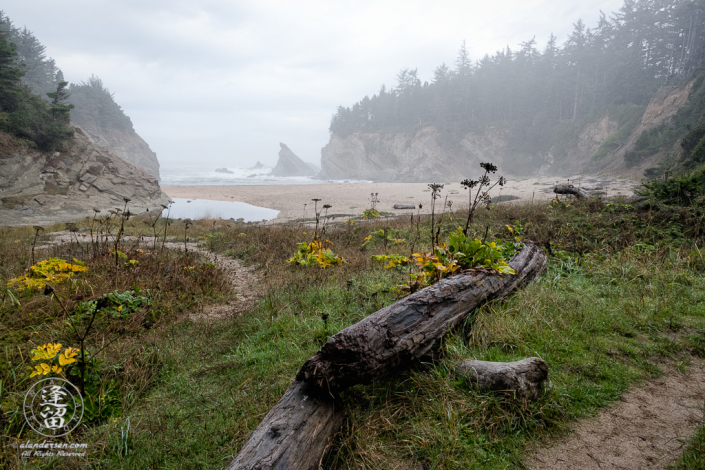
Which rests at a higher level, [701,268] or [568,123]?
[568,123]

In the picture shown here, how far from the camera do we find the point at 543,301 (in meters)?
3.61

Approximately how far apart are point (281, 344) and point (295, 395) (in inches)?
55.1

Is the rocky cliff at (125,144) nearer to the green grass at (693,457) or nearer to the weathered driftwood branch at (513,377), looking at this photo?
the weathered driftwood branch at (513,377)

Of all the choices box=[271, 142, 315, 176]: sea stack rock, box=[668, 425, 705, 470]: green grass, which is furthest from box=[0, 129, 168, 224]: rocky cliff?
box=[271, 142, 315, 176]: sea stack rock

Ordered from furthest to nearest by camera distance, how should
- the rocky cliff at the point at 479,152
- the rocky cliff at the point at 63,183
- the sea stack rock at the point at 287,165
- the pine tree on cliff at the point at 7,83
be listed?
1. the sea stack rock at the point at 287,165
2. the rocky cliff at the point at 479,152
3. the pine tree on cliff at the point at 7,83
4. the rocky cliff at the point at 63,183

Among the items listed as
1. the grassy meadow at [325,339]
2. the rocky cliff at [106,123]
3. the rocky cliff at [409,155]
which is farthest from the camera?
the rocky cliff at [409,155]

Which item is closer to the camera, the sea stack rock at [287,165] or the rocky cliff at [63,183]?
the rocky cliff at [63,183]

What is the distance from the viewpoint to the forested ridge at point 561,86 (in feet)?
112

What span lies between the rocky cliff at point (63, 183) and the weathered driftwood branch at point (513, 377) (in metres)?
21.4

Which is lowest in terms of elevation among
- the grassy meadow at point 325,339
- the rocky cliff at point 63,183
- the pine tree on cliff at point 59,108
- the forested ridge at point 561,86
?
the grassy meadow at point 325,339


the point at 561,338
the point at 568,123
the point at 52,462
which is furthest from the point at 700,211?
the point at 568,123

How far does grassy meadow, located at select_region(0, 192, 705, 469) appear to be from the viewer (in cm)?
211

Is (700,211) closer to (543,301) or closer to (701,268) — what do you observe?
(701,268)

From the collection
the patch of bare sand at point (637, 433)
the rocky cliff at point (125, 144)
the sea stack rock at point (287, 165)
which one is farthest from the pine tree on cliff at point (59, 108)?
the sea stack rock at point (287, 165)
